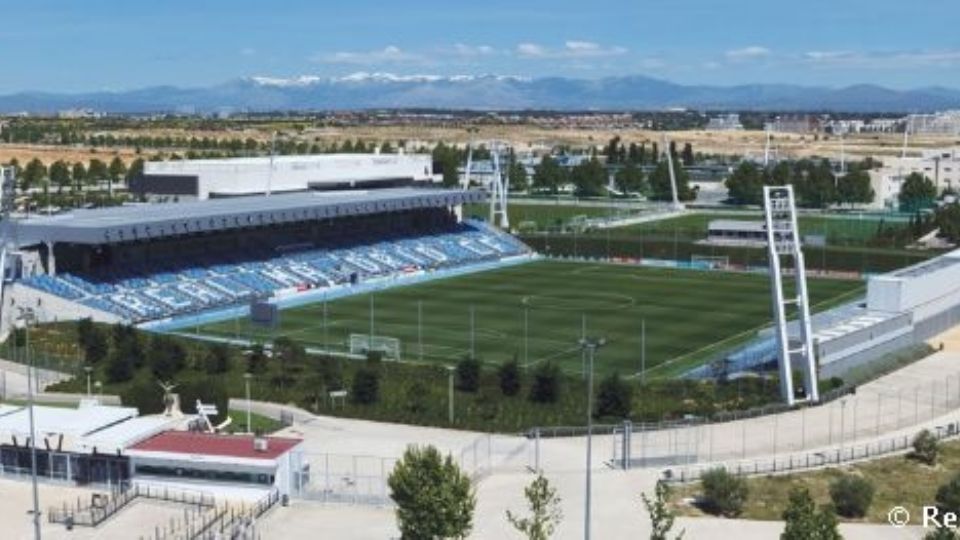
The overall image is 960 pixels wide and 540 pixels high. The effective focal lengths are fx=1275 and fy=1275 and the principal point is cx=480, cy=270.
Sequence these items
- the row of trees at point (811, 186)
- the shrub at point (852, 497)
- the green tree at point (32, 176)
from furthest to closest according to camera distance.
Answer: the row of trees at point (811, 186)
the green tree at point (32, 176)
the shrub at point (852, 497)

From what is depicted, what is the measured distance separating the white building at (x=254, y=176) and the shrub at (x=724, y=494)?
2859 inches

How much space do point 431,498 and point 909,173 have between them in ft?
421

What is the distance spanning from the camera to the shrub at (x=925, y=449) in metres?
44.4

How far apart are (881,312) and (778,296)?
16334 millimetres

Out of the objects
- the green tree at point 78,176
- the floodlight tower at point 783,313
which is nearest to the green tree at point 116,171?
the green tree at point 78,176

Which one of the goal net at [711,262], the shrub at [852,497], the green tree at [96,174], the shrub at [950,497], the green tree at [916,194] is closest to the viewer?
the shrub at [950,497]

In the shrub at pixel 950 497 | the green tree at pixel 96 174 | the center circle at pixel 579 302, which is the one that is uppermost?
the green tree at pixel 96 174

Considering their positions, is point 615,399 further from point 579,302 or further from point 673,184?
point 673,184

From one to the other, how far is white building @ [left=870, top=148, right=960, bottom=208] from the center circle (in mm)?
71083

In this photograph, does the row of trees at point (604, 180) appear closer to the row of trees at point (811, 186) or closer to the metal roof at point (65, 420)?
the row of trees at point (811, 186)

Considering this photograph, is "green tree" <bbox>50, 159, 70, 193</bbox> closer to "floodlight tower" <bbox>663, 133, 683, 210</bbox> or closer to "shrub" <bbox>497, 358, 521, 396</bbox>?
"floodlight tower" <bbox>663, 133, 683, 210</bbox>

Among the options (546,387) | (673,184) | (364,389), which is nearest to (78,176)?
(673,184)

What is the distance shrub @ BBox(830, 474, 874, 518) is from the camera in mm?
38438

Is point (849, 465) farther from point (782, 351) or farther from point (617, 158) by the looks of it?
point (617, 158)
